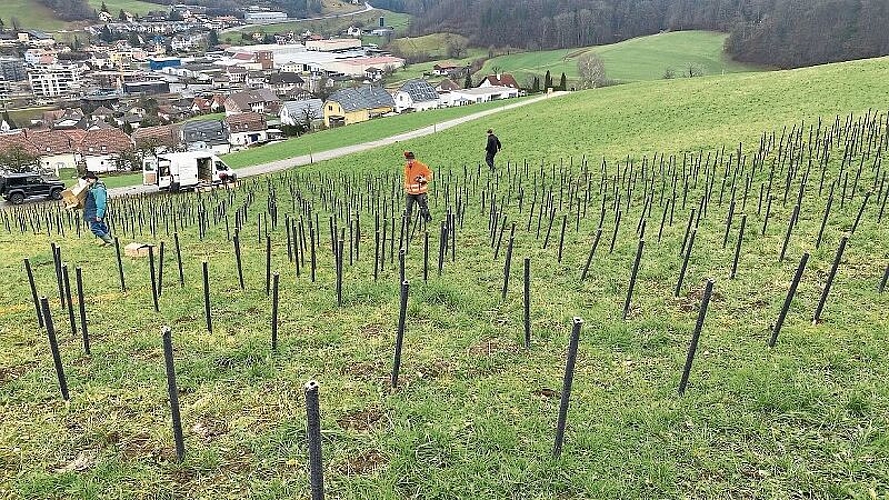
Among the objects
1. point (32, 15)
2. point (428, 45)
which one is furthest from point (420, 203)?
point (32, 15)

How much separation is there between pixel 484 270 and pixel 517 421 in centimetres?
352

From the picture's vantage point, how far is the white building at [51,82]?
341ft

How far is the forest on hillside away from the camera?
172 feet

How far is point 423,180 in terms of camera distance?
10602 mm

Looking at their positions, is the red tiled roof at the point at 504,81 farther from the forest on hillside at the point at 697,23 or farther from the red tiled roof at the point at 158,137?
the red tiled roof at the point at 158,137

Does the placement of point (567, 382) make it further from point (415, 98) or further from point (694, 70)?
point (694, 70)

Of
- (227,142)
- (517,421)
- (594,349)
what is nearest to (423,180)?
(594,349)

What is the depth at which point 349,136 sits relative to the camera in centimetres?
3322

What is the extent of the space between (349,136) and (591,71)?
3846cm

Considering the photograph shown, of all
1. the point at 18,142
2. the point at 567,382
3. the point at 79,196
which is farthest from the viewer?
the point at 18,142

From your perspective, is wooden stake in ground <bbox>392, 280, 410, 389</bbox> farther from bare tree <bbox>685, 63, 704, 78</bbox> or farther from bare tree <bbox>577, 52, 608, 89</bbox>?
bare tree <bbox>685, 63, 704, 78</bbox>

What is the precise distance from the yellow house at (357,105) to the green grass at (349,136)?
2124 centimetres

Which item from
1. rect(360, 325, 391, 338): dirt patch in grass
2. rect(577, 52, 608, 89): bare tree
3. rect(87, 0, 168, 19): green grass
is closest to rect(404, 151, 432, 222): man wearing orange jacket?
rect(360, 325, 391, 338): dirt patch in grass

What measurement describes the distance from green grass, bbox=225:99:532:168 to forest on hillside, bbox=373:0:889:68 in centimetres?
3538
